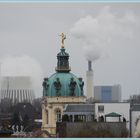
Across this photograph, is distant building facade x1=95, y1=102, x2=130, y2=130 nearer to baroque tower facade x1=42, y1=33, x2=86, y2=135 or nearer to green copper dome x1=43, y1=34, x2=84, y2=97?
baroque tower facade x1=42, y1=33, x2=86, y2=135

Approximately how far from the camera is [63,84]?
25.1m

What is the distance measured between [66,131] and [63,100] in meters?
6.43

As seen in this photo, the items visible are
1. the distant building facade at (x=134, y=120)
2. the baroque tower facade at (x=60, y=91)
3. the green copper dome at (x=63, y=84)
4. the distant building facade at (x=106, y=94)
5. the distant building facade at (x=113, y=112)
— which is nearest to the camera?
the distant building facade at (x=134, y=120)

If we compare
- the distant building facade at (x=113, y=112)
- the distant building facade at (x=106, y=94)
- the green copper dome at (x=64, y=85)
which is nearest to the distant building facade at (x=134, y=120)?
the distant building facade at (x=113, y=112)

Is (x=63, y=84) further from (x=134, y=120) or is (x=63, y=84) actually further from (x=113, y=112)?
(x=134, y=120)

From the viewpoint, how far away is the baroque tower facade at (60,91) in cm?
2455

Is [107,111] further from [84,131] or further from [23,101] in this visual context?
[23,101]

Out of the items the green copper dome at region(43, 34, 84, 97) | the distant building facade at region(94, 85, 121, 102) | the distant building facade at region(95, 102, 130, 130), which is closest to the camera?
the distant building facade at region(95, 102, 130, 130)

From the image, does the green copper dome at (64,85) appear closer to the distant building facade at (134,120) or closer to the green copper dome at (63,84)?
the green copper dome at (63,84)

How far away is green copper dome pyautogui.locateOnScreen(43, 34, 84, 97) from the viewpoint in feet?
81.7

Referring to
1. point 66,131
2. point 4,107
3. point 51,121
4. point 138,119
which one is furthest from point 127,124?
point 4,107

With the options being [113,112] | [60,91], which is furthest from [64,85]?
[113,112]

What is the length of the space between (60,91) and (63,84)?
0.21 metres

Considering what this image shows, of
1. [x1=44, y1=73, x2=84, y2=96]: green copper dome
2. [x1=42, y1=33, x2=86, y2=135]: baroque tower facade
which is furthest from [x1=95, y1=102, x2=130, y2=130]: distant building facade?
[x1=44, y1=73, x2=84, y2=96]: green copper dome
